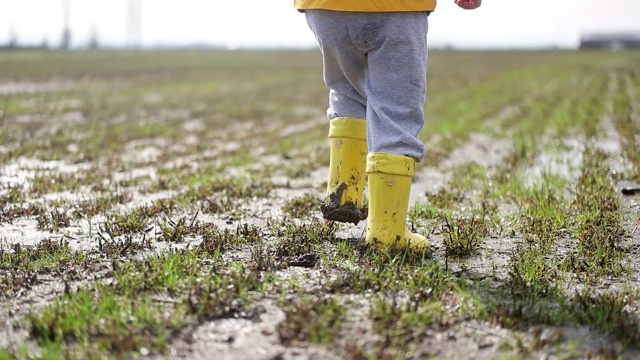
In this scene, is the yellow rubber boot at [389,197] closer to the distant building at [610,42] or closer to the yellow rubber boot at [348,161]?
the yellow rubber boot at [348,161]

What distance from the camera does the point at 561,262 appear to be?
3361 mm

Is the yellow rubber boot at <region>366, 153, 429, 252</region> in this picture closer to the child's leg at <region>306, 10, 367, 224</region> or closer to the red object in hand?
the child's leg at <region>306, 10, 367, 224</region>

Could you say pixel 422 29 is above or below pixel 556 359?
above

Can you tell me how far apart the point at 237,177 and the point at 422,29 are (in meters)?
2.93

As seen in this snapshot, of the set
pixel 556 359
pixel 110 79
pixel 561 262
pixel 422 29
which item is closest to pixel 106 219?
pixel 422 29

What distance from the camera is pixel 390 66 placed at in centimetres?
348

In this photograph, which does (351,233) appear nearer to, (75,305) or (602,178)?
(75,305)

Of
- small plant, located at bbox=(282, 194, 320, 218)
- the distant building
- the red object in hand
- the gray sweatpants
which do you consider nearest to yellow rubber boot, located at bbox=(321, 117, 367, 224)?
the gray sweatpants

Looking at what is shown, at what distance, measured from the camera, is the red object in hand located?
3.68 meters

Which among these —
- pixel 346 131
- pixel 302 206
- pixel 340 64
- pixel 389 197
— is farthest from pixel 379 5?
pixel 302 206

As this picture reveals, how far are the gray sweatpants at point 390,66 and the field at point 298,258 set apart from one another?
0.54 metres

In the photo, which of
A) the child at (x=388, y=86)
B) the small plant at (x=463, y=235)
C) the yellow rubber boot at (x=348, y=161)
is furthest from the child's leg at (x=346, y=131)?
the small plant at (x=463, y=235)

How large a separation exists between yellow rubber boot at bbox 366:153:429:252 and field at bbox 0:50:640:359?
10 cm

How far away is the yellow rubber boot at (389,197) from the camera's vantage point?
11.2 ft
